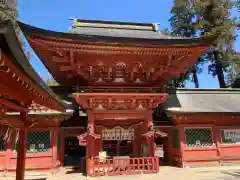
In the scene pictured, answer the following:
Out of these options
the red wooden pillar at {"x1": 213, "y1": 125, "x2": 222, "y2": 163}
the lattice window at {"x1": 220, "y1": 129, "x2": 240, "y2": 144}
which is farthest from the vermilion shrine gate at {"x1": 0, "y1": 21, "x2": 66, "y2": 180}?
the lattice window at {"x1": 220, "y1": 129, "x2": 240, "y2": 144}

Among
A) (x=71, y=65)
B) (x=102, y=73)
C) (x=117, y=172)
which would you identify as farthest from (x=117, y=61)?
(x=117, y=172)

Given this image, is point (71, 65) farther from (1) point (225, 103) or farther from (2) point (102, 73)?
(1) point (225, 103)

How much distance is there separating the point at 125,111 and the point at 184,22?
20519 millimetres

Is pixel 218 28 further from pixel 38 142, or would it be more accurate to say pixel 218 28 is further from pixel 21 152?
pixel 21 152

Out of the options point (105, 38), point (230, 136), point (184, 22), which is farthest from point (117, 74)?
point (184, 22)

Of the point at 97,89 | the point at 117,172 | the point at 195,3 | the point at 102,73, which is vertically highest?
the point at 195,3

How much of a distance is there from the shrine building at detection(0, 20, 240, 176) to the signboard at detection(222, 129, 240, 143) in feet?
0.19

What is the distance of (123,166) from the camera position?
11.0 metres

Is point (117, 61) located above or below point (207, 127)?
above

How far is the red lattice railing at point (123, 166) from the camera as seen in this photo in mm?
10766

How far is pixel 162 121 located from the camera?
13648 mm

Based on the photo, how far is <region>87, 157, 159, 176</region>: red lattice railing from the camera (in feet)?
35.3

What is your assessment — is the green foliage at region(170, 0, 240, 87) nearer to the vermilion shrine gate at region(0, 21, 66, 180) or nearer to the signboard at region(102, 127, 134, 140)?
the signboard at region(102, 127, 134, 140)

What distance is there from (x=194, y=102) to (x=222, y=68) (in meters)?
15.1
